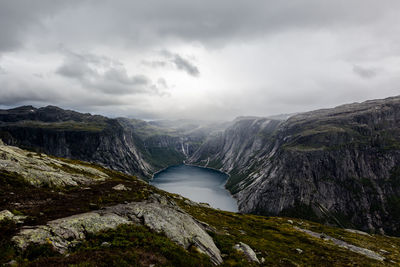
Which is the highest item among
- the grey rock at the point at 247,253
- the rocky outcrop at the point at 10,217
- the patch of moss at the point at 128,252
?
the rocky outcrop at the point at 10,217

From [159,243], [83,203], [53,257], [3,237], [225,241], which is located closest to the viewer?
[53,257]

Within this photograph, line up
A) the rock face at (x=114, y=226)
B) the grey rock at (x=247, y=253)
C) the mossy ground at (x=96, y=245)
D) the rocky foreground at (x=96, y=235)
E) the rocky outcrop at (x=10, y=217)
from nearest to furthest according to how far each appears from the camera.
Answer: the mossy ground at (x=96, y=245) < the rocky foreground at (x=96, y=235) < the rock face at (x=114, y=226) < the rocky outcrop at (x=10, y=217) < the grey rock at (x=247, y=253)

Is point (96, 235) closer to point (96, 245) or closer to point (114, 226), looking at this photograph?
point (96, 245)

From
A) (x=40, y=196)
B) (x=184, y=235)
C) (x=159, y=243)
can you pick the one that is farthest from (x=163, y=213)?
(x=40, y=196)

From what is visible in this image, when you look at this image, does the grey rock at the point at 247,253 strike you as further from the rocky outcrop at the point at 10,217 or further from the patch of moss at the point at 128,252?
the rocky outcrop at the point at 10,217

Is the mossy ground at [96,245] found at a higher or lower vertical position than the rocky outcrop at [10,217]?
lower

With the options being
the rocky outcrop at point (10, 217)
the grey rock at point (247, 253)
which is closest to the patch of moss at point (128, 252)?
the rocky outcrop at point (10, 217)

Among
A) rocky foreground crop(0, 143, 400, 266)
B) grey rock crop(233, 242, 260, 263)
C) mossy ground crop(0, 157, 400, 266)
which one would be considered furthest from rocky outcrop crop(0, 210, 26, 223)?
grey rock crop(233, 242, 260, 263)

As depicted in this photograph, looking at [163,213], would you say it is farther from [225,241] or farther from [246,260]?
[246,260]
